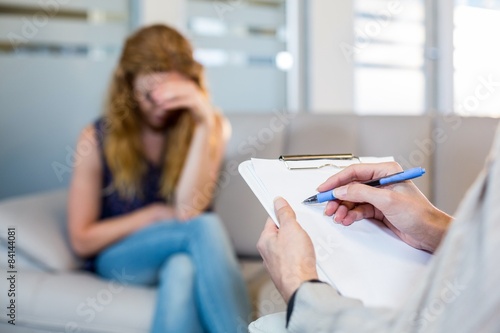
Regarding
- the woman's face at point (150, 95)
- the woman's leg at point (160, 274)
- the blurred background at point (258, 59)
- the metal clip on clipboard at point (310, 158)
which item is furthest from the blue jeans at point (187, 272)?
the blurred background at point (258, 59)

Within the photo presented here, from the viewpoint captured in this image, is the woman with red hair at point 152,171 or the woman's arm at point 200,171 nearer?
the woman with red hair at point 152,171

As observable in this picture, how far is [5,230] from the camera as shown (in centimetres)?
171

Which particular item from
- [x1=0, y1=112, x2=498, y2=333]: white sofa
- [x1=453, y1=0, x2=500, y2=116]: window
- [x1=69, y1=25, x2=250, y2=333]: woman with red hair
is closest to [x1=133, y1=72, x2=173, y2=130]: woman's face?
[x1=69, y1=25, x2=250, y2=333]: woman with red hair

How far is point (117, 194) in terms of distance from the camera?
1872 mm

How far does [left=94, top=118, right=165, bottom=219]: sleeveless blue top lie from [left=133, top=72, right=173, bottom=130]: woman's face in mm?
125

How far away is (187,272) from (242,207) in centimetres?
47

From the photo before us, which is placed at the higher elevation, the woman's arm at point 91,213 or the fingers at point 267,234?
the fingers at point 267,234

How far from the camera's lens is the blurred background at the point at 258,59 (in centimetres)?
238

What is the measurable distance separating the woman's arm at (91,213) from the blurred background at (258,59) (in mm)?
623

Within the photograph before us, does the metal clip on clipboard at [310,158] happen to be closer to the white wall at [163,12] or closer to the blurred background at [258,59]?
the blurred background at [258,59]

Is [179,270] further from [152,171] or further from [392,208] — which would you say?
[392,208]

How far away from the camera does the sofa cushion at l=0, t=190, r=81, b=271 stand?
1.72m

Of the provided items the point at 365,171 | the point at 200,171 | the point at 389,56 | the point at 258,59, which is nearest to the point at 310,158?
the point at 365,171

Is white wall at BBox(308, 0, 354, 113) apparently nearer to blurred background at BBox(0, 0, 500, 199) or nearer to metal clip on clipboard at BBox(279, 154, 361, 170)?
blurred background at BBox(0, 0, 500, 199)
